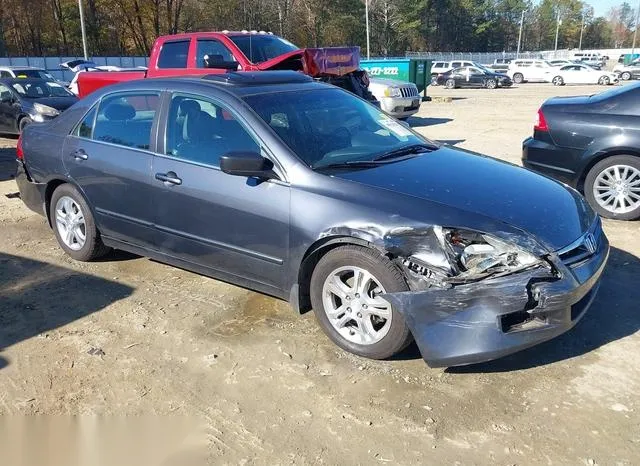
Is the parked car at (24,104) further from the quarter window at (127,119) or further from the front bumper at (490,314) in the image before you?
the front bumper at (490,314)

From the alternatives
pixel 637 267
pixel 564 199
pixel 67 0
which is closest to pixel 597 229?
pixel 564 199

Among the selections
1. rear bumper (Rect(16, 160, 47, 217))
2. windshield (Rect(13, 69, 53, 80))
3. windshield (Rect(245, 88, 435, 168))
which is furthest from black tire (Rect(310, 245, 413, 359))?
windshield (Rect(13, 69, 53, 80))

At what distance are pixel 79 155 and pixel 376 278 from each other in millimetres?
2980

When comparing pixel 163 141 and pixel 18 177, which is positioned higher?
pixel 163 141

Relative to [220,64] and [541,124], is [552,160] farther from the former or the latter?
[220,64]

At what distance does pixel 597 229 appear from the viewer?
12.6 ft

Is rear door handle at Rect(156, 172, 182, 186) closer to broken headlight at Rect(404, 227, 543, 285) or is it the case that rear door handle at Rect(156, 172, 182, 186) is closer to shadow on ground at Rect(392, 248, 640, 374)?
broken headlight at Rect(404, 227, 543, 285)

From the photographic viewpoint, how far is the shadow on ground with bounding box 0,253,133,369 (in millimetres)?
4074

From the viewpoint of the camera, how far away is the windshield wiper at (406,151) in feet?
13.3

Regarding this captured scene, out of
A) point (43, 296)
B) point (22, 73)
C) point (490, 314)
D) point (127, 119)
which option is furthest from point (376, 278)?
point (22, 73)

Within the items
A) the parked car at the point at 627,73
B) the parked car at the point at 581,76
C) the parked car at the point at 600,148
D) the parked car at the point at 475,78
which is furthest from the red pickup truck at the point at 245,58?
the parked car at the point at 627,73

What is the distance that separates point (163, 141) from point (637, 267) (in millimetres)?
4029

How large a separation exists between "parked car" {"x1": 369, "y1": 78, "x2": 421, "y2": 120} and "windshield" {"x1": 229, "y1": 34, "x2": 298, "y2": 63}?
3.82 m

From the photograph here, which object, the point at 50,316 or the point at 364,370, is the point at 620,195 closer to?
the point at 364,370
